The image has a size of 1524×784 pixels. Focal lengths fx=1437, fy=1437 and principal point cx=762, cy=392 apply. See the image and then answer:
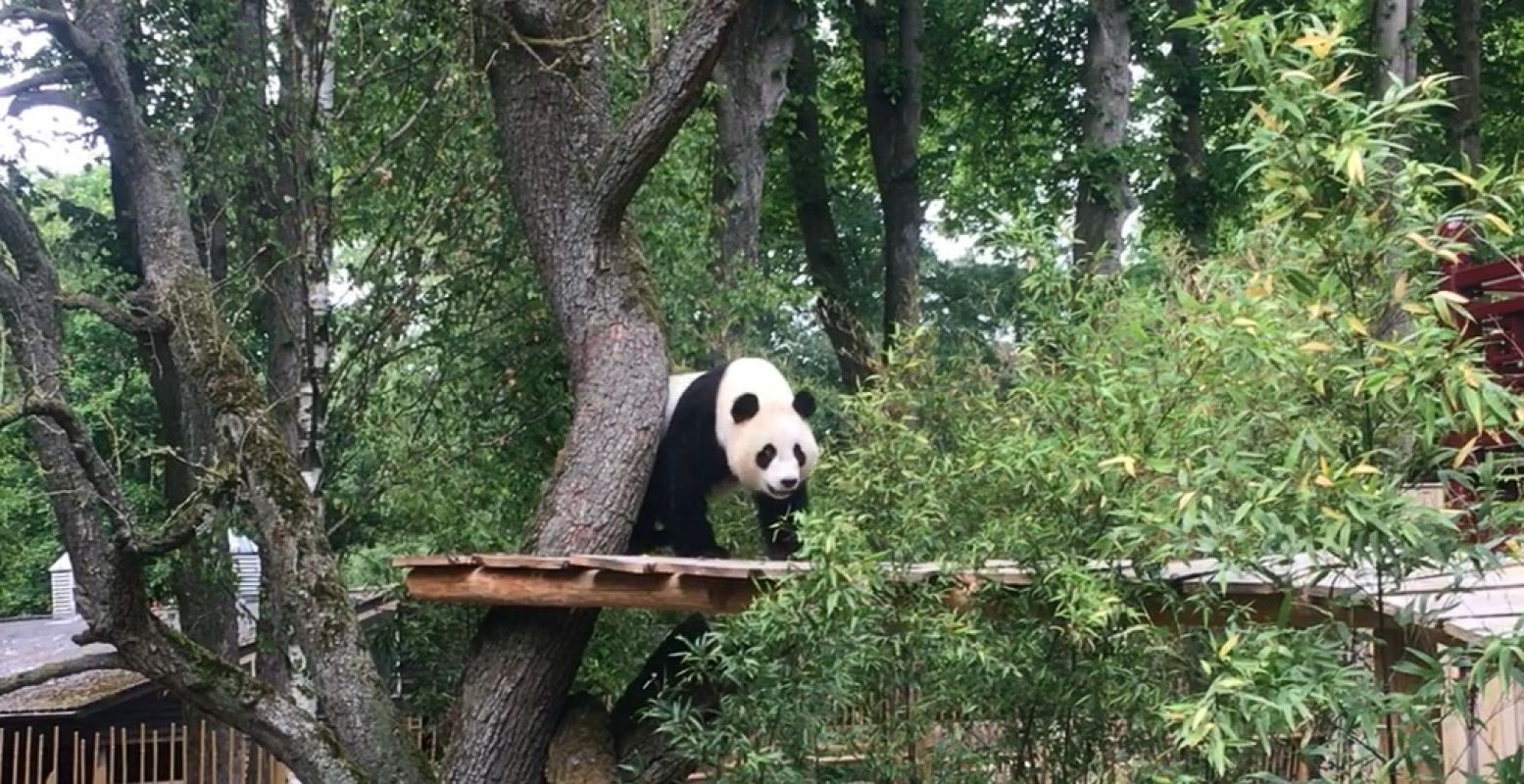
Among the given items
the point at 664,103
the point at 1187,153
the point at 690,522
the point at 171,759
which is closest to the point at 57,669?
the point at 690,522

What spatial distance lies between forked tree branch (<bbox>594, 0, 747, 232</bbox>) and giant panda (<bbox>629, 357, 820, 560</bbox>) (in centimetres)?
95

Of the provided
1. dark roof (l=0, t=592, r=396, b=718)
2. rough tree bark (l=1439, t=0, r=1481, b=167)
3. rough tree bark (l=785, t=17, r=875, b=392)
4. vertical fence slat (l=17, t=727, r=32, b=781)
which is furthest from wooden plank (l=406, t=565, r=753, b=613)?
rough tree bark (l=1439, t=0, r=1481, b=167)

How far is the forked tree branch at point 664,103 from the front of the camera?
18.3 feet

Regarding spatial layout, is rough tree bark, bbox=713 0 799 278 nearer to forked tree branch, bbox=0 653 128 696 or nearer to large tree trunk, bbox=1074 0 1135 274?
large tree trunk, bbox=1074 0 1135 274

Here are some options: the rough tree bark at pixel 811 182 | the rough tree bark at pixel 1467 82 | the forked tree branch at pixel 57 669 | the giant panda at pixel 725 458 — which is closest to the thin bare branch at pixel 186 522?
the forked tree branch at pixel 57 669

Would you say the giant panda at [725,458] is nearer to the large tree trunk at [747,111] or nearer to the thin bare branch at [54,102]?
the large tree trunk at [747,111]

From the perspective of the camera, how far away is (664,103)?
5.68 m

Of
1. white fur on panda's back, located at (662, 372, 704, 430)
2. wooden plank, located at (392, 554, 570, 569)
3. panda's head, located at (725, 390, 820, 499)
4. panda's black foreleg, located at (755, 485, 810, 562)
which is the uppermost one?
white fur on panda's back, located at (662, 372, 704, 430)

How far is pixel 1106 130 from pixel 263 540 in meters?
7.28

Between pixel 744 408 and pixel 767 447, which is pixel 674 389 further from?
pixel 767 447

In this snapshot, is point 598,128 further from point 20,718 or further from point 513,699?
point 20,718

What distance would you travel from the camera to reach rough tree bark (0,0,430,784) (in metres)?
5.43

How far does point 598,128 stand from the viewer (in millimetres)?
6227

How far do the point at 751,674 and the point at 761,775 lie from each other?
303mm
